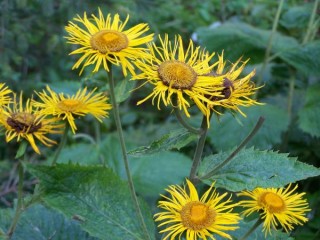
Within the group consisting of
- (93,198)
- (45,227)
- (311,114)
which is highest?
(311,114)

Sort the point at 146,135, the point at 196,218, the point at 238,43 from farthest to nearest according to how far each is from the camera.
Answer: the point at 146,135 → the point at 238,43 → the point at 196,218

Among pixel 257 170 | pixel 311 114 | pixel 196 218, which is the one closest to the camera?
pixel 196 218

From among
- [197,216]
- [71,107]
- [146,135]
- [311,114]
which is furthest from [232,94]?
[146,135]

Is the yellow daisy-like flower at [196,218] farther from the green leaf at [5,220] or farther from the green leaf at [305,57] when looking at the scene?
the green leaf at [305,57]

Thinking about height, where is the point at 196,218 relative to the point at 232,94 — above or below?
below

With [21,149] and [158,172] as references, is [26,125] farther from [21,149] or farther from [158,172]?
[158,172]

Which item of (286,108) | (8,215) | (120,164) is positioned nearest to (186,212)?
(8,215)

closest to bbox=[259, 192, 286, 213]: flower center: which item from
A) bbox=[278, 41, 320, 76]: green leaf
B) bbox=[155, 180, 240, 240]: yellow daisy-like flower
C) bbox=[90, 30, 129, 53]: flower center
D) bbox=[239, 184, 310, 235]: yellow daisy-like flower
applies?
bbox=[239, 184, 310, 235]: yellow daisy-like flower

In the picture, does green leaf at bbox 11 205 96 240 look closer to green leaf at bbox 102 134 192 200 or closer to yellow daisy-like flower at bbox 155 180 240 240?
yellow daisy-like flower at bbox 155 180 240 240
